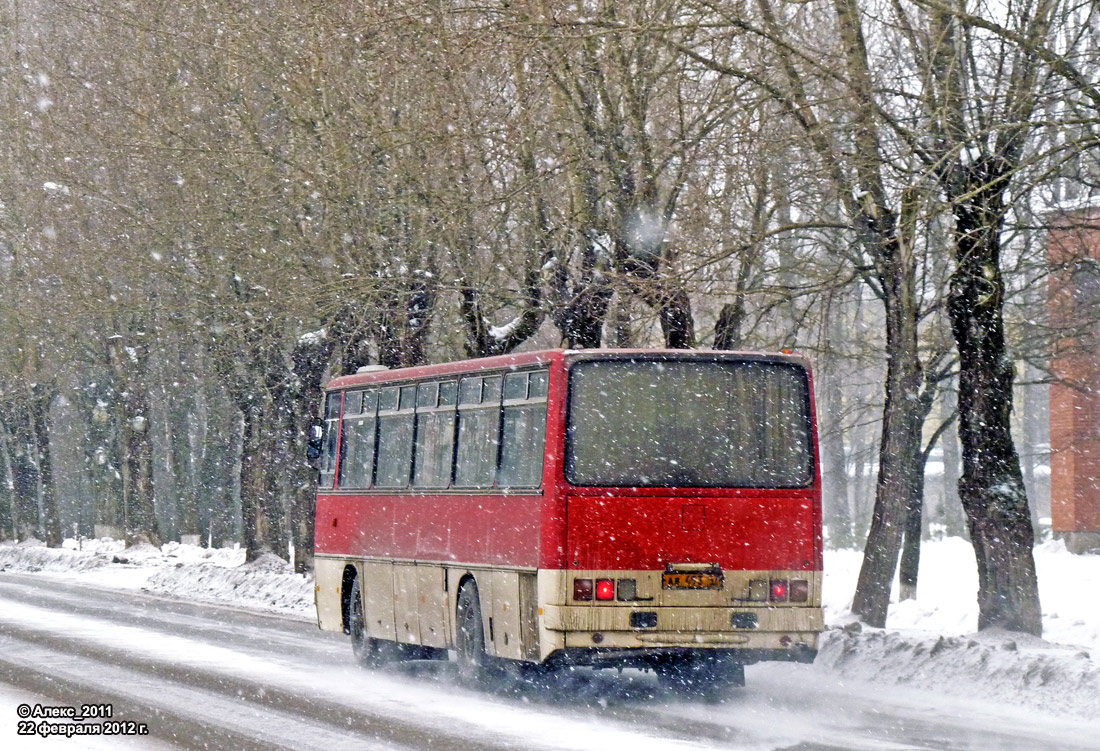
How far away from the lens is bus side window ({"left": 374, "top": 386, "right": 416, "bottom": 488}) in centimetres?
1761

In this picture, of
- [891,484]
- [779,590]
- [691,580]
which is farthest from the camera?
[891,484]

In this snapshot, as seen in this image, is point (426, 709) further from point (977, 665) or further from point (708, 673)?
point (977, 665)

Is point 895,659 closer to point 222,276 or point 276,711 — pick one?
point 276,711

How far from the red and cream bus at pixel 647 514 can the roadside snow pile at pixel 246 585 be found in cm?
1270

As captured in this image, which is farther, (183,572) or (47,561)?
(47,561)

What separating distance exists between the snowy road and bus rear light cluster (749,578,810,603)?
82 cm

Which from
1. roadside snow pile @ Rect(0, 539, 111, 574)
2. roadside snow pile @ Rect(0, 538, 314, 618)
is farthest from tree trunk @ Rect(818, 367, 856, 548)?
roadside snow pile @ Rect(0, 539, 111, 574)

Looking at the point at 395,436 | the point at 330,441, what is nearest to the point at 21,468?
the point at 330,441

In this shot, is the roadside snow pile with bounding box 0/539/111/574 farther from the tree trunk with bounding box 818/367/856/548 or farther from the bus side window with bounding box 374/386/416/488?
the bus side window with bounding box 374/386/416/488

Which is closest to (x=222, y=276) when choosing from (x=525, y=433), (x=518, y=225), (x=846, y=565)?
(x=518, y=225)

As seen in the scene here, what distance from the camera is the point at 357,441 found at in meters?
19.2

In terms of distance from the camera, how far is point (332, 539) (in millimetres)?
19922

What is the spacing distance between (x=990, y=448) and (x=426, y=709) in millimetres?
6111

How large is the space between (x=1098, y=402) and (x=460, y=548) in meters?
24.2
